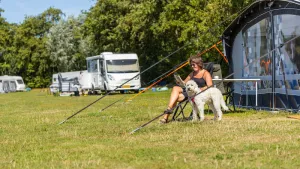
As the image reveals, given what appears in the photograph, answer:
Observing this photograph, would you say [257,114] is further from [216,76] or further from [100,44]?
[100,44]

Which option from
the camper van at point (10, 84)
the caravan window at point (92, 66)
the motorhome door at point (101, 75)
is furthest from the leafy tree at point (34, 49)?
the motorhome door at point (101, 75)

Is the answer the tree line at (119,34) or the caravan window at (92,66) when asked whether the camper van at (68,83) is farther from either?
the tree line at (119,34)

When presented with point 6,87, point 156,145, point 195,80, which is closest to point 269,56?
point 195,80

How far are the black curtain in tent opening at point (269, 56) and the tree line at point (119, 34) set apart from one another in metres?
0.74

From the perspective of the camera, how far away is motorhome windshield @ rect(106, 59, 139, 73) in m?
30.4

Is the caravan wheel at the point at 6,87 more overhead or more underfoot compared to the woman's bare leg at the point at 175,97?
more underfoot

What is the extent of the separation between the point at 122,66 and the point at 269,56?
61.3 feet

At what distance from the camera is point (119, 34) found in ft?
124

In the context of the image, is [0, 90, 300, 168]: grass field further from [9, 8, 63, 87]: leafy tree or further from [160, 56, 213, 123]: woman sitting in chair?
[9, 8, 63, 87]: leafy tree

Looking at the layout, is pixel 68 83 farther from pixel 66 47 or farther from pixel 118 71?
pixel 66 47

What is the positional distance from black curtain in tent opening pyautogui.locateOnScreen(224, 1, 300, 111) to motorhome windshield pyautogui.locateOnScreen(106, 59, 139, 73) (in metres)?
16.6

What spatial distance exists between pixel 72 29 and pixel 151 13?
95.6ft

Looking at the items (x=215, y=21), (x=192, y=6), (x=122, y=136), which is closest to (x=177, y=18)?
(x=192, y=6)

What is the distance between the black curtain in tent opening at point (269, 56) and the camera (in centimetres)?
1140
